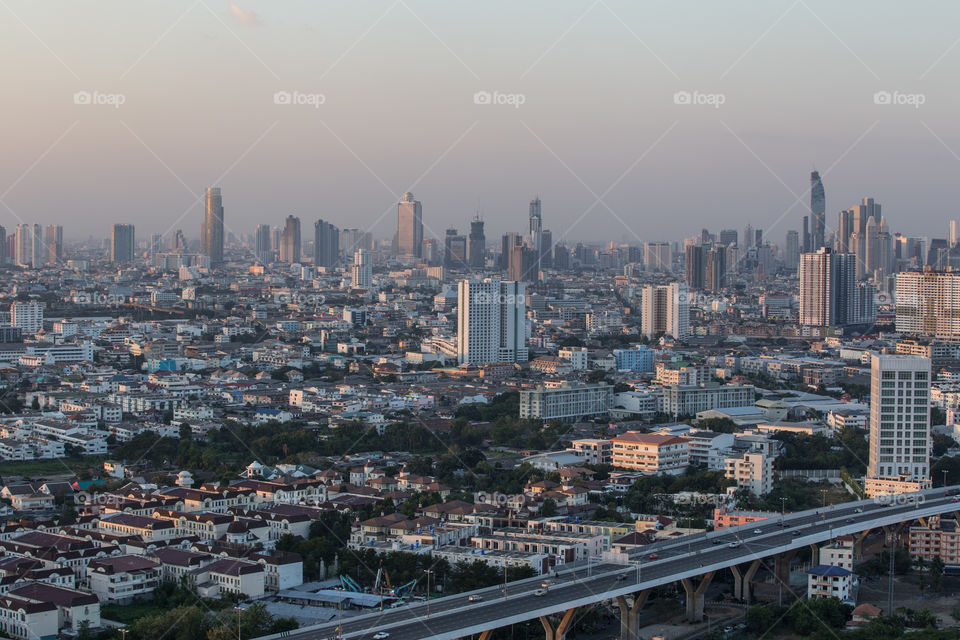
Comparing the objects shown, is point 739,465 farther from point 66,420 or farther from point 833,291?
point 833,291

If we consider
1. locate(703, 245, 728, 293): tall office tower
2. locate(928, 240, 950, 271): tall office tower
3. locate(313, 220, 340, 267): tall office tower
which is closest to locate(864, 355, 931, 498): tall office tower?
locate(928, 240, 950, 271): tall office tower

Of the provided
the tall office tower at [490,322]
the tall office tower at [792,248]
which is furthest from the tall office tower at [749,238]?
the tall office tower at [490,322]

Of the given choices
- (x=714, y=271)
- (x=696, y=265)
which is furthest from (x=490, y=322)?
(x=714, y=271)

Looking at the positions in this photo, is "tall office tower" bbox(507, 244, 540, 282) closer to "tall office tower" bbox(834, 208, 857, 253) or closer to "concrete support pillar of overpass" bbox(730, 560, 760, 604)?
"tall office tower" bbox(834, 208, 857, 253)

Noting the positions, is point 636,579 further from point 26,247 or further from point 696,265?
point 26,247

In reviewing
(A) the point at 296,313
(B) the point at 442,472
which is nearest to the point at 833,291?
(A) the point at 296,313
